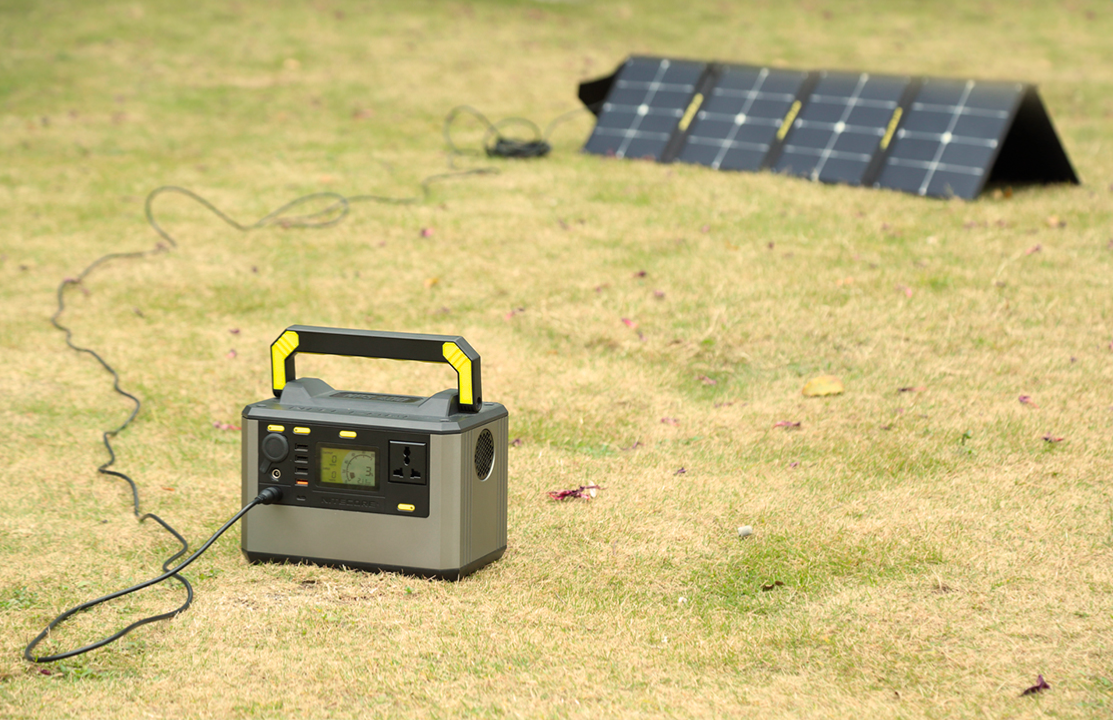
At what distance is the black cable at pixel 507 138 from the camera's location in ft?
30.8

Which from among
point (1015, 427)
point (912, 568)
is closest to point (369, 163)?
point (1015, 427)

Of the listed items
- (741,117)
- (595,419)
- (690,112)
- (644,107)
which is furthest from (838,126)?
(595,419)

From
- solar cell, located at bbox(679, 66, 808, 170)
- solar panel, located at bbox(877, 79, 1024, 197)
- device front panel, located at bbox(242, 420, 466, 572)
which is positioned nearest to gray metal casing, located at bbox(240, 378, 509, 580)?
device front panel, located at bbox(242, 420, 466, 572)

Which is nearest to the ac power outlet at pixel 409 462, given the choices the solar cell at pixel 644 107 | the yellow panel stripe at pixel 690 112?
the solar cell at pixel 644 107

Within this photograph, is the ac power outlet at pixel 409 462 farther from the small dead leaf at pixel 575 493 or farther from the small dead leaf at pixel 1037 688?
the small dead leaf at pixel 1037 688

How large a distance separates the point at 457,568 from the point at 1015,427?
8.48 ft

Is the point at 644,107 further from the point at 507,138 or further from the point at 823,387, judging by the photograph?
the point at 823,387

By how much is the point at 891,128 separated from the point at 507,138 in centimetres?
378

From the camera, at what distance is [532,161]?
365 inches

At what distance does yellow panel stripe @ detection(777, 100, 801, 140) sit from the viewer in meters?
8.80

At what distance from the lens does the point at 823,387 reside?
4879 millimetres

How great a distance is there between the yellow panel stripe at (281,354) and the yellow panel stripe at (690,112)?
6619mm

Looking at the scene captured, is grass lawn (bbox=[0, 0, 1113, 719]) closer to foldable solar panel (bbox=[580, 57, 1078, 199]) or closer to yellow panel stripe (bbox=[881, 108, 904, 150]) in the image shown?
foldable solar panel (bbox=[580, 57, 1078, 199])

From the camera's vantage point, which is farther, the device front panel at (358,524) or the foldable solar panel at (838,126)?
the foldable solar panel at (838,126)
